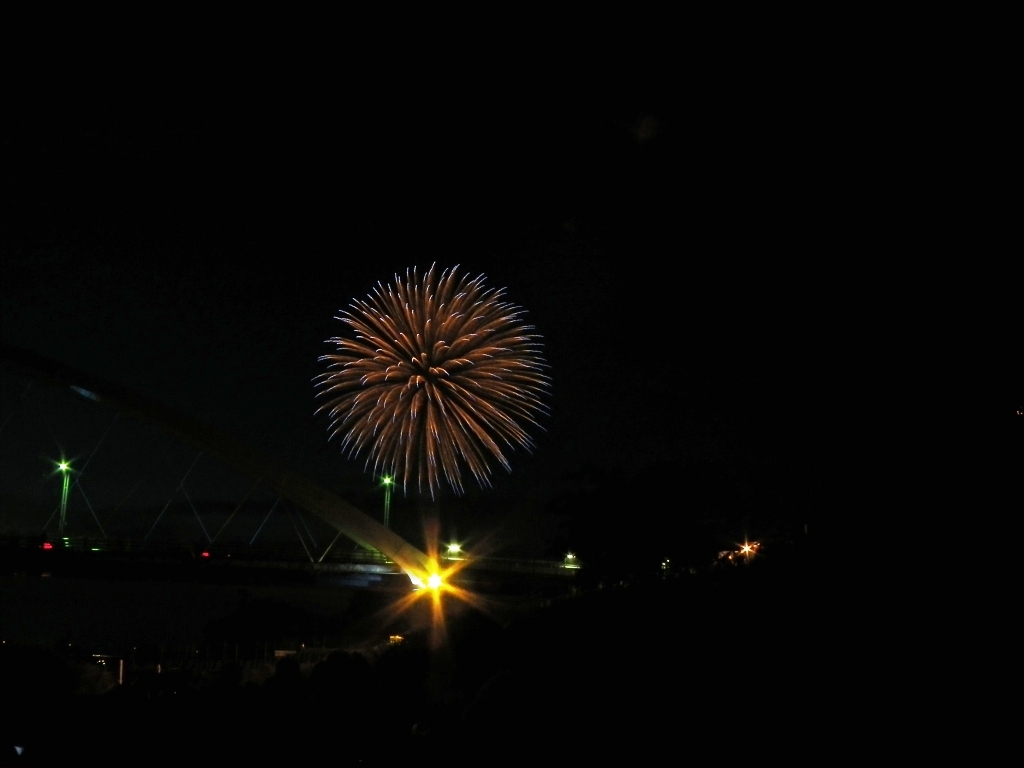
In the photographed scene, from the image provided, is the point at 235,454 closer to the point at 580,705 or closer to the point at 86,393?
the point at 86,393

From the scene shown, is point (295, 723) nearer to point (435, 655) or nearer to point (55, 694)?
point (55, 694)

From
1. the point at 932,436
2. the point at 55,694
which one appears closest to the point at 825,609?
the point at 932,436

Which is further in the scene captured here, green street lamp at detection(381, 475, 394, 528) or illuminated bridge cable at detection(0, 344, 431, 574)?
green street lamp at detection(381, 475, 394, 528)

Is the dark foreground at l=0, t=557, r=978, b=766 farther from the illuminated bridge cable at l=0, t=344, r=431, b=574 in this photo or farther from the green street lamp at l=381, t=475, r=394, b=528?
the green street lamp at l=381, t=475, r=394, b=528

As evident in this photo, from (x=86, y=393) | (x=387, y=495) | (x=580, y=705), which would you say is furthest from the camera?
(x=387, y=495)

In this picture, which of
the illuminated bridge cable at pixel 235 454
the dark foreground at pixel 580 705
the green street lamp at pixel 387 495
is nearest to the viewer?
the dark foreground at pixel 580 705

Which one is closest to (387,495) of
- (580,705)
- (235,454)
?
(235,454)

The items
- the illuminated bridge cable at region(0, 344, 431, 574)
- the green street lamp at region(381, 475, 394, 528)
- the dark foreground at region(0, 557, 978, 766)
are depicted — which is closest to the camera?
the dark foreground at region(0, 557, 978, 766)

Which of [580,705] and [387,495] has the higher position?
[387,495]

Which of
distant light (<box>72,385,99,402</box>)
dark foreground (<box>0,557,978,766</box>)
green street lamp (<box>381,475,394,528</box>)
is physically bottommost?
dark foreground (<box>0,557,978,766</box>)

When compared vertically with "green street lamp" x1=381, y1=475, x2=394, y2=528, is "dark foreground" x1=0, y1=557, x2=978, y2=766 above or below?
below

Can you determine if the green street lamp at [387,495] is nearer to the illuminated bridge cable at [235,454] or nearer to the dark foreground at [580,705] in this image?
the illuminated bridge cable at [235,454]

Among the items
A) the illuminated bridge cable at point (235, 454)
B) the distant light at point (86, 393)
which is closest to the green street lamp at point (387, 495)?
the illuminated bridge cable at point (235, 454)

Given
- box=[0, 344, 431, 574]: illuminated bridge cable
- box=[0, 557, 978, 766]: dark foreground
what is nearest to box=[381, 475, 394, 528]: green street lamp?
box=[0, 344, 431, 574]: illuminated bridge cable
